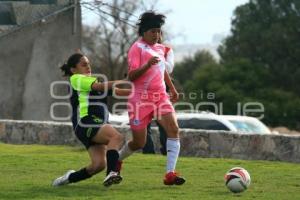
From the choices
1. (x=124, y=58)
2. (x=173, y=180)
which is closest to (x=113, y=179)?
(x=173, y=180)

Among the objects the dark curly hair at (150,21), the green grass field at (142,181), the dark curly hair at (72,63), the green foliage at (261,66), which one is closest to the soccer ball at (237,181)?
the green grass field at (142,181)

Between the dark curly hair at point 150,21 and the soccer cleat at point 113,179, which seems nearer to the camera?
the soccer cleat at point 113,179

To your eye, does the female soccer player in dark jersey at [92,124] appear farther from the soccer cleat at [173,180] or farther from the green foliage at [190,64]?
the green foliage at [190,64]

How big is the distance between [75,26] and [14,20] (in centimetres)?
187

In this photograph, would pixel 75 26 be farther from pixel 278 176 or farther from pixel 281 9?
pixel 281 9

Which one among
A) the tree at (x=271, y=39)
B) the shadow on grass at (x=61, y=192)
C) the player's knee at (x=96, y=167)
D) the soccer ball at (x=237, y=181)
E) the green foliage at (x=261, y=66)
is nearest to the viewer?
the shadow on grass at (x=61, y=192)

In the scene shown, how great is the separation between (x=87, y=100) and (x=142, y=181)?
141cm

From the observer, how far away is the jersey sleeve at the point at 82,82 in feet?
37.1

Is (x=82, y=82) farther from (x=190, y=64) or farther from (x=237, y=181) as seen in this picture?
(x=190, y=64)

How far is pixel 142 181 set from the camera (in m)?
12.2

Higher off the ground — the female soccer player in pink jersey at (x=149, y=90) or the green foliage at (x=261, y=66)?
the green foliage at (x=261, y=66)

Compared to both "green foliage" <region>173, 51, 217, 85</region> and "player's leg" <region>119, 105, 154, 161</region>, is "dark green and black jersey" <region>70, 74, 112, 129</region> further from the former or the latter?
"green foliage" <region>173, 51, 217, 85</region>

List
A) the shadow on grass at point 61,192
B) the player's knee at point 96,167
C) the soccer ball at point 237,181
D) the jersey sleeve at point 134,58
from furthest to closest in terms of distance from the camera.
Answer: the jersey sleeve at point 134,58, the player's knee at point 96,167, the soccer ball at point 237,181, the shadow on grass at point 61,192

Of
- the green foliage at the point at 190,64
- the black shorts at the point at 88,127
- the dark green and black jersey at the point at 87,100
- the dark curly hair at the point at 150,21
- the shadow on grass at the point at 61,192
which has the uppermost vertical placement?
the green foliage at the point at 190,64
